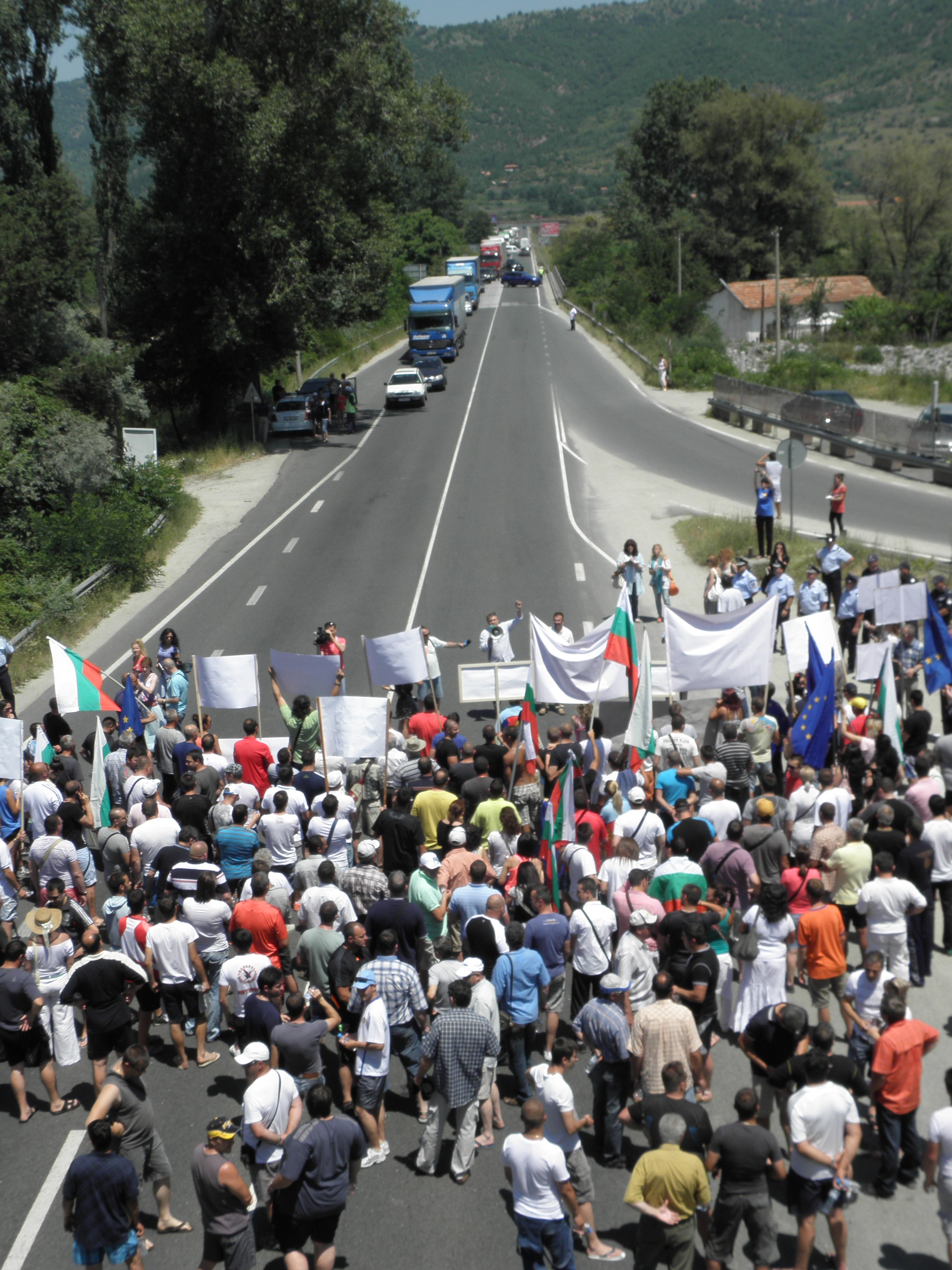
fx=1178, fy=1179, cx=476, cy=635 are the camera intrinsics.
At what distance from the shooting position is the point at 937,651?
14336mm

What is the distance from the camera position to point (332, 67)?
1453 inches

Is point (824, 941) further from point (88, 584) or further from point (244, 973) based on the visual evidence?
point (88, 584)

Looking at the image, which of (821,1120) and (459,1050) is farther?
(459,1050)

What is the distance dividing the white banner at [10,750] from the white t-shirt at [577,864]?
6.10 m

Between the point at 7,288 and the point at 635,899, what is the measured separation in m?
25.4

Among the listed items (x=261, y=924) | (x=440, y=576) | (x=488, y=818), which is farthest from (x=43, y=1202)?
(x=440, y=576)

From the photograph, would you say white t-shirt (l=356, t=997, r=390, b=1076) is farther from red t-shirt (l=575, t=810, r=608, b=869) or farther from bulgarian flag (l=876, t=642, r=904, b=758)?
bulgarian flag (l=876, t=642, r=904, b=758)

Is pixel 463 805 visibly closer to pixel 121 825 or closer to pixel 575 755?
pixel 575 755

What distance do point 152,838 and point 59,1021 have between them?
1.97 m

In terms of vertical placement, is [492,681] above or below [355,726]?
below

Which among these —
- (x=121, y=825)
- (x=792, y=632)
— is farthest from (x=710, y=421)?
(x=121, y=825)

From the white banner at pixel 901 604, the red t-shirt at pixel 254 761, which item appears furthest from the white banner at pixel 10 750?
the white banner at pixel 901 604

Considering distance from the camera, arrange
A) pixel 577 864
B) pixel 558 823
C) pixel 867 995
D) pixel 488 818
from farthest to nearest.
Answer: pixel 488 818 → pixel 558 823 → pixel 577 864 → pixel 867 995

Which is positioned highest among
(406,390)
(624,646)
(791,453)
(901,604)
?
(791,453)
